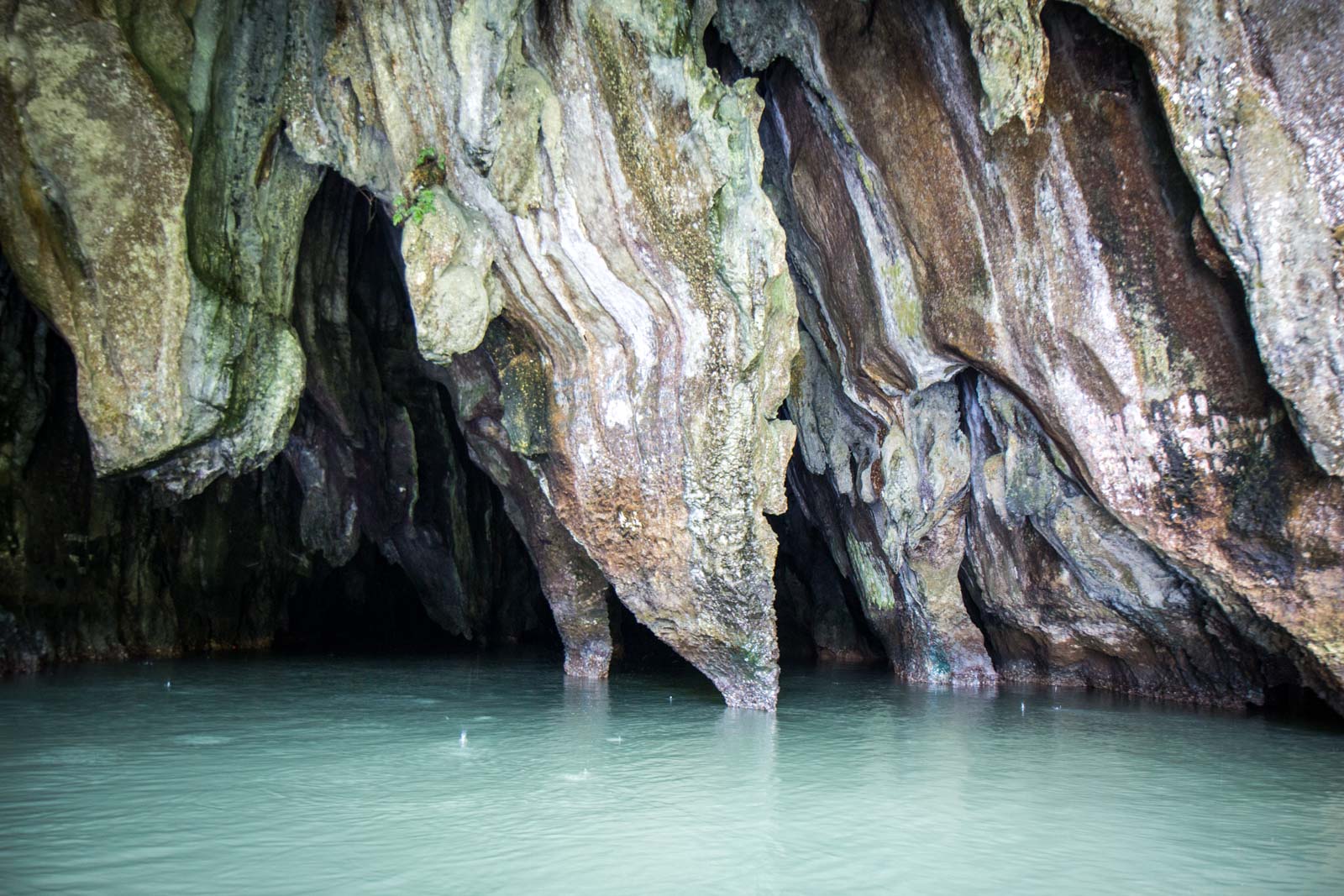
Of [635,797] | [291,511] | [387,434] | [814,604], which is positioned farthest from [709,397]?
[814,604]

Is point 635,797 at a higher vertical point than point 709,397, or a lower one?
lower

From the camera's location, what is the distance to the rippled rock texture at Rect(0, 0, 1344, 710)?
802 centimetres

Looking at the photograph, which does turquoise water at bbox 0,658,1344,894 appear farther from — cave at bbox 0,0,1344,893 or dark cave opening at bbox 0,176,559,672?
dark cave opening at bbox 0,176,559,672

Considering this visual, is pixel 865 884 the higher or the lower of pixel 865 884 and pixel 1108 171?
the lower

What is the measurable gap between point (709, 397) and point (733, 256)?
139 cm

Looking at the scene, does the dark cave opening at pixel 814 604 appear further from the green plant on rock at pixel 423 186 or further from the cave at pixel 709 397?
the green plant on rock at pixel 423 186

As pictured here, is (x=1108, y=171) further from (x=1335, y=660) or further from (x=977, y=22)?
(x=1335, y=660)

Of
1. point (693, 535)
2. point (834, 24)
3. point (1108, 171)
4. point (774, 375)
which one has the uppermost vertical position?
point (834, 24)

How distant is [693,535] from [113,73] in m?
6.64

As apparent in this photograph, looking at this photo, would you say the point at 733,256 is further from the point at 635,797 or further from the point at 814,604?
the point at 814,604

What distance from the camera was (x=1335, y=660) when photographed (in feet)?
29.9

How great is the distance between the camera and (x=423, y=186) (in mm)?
8938

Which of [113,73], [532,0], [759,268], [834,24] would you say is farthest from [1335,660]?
[113,73]

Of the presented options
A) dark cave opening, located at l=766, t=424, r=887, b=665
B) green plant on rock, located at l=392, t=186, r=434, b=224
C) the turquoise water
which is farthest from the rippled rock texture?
dark cave opening, located at l=766, t=424, r=887, b=665
